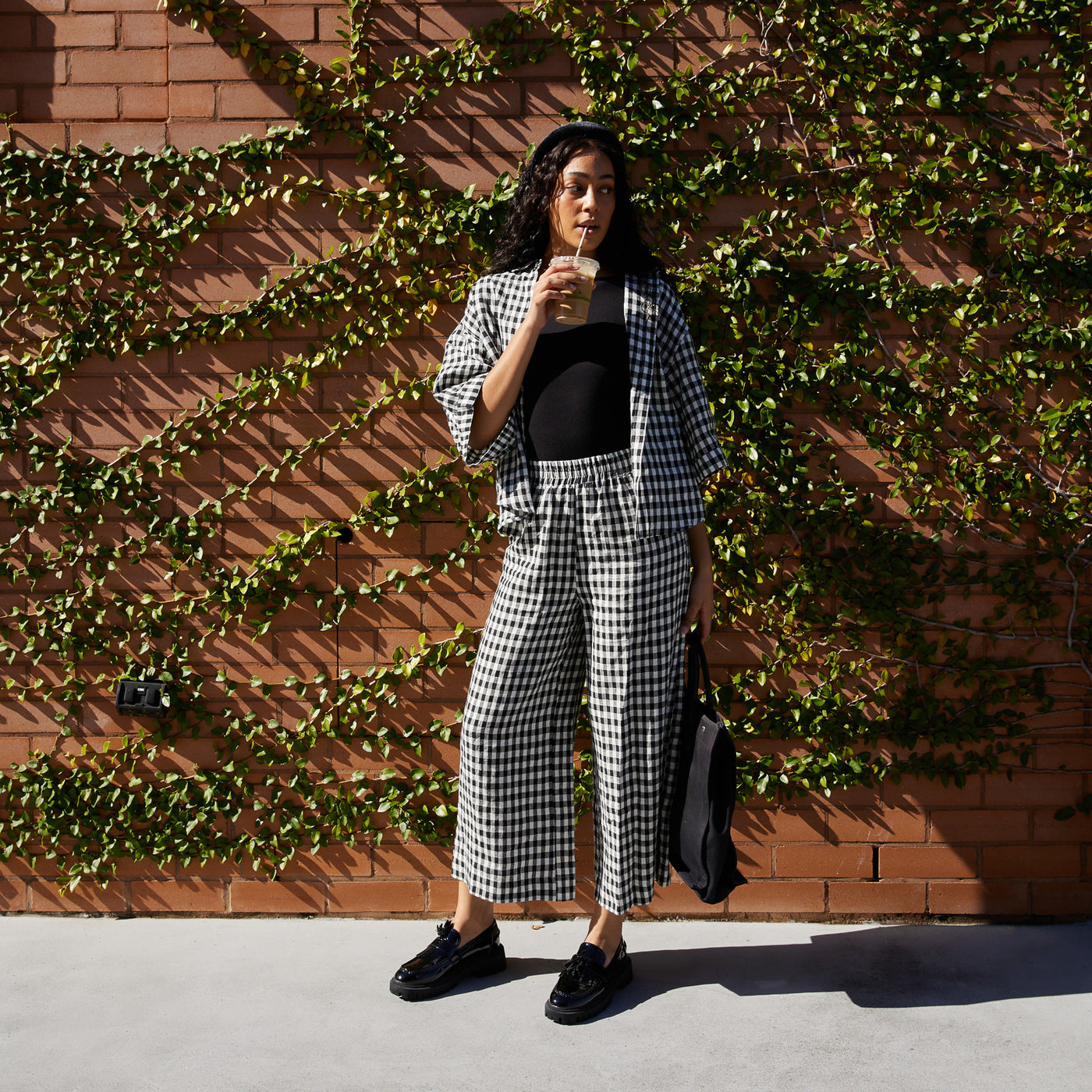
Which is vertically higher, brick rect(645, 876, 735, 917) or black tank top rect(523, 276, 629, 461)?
black tank top rect(523, 276, 629, 461)

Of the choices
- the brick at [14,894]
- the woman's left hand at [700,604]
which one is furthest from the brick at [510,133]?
the brick at [14,894]

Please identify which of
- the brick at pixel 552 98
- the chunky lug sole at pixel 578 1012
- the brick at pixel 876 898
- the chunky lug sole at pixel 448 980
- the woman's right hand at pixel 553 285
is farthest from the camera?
the brick at pixel 876 898

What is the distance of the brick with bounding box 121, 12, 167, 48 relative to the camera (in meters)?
2.70

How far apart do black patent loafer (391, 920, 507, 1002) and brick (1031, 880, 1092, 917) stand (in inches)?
59.5

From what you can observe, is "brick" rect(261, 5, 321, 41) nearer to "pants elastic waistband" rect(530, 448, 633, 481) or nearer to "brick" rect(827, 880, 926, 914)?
"pants elastic waistband" rect(530, 448, 633, 481)

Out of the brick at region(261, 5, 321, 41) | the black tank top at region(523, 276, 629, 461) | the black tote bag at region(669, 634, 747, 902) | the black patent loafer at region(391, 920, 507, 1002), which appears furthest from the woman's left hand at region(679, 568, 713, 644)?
the brick at region(261, 5, 321, 41)

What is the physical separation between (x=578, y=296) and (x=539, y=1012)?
5.28ft

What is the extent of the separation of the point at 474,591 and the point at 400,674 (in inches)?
12.1

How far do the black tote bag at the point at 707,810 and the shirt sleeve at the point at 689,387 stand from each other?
500 millimetres

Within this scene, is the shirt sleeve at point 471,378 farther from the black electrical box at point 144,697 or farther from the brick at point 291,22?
the black electrical box at point 144,697

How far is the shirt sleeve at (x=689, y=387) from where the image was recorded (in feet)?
7.71

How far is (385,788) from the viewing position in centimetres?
278

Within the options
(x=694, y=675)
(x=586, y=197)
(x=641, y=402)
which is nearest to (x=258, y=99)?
(x=586, y=197)

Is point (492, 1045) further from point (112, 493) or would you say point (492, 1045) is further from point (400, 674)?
point (112, 493)
